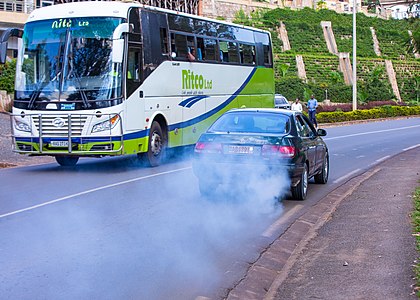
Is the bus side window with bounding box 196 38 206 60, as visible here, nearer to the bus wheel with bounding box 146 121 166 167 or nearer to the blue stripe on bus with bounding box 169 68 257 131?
the blue stripe on bus with bounding box 169 68 257 131

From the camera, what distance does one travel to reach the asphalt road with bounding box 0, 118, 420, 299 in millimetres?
7148

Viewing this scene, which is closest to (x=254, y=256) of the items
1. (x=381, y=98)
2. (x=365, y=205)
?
(x=365, y=205)

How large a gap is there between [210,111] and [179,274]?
14.1 meters

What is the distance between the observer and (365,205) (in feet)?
38.4

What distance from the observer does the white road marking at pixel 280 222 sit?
9.96 meters

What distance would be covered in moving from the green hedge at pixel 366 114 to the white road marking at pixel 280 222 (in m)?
31.7

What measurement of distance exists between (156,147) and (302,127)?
5503 mm

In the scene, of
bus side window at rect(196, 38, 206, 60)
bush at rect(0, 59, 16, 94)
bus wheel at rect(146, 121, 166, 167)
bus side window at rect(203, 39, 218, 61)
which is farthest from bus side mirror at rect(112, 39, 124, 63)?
bush at rect(0, 59, 16, 94)

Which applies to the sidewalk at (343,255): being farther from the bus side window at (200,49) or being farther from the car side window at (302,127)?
the bus side window at (200,49)

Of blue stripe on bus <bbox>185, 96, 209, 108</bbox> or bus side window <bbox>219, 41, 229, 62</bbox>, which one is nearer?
blue stripe on bus <bbox>185, 96, 209, 108</bbox>

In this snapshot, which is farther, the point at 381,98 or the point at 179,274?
the point at 381,98

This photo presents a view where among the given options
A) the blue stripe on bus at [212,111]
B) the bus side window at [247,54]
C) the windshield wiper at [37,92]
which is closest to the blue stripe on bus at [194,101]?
the blue stripe on bus at [212,111]

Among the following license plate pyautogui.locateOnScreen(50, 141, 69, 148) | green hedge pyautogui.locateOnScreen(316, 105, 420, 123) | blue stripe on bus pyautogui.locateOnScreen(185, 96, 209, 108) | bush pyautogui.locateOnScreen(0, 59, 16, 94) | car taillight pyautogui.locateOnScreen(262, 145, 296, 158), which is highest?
bush pyautogui.locateOnScreen(0, 59, 16, 94)

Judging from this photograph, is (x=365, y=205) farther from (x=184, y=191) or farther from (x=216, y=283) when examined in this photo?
(x=216, y=283)
